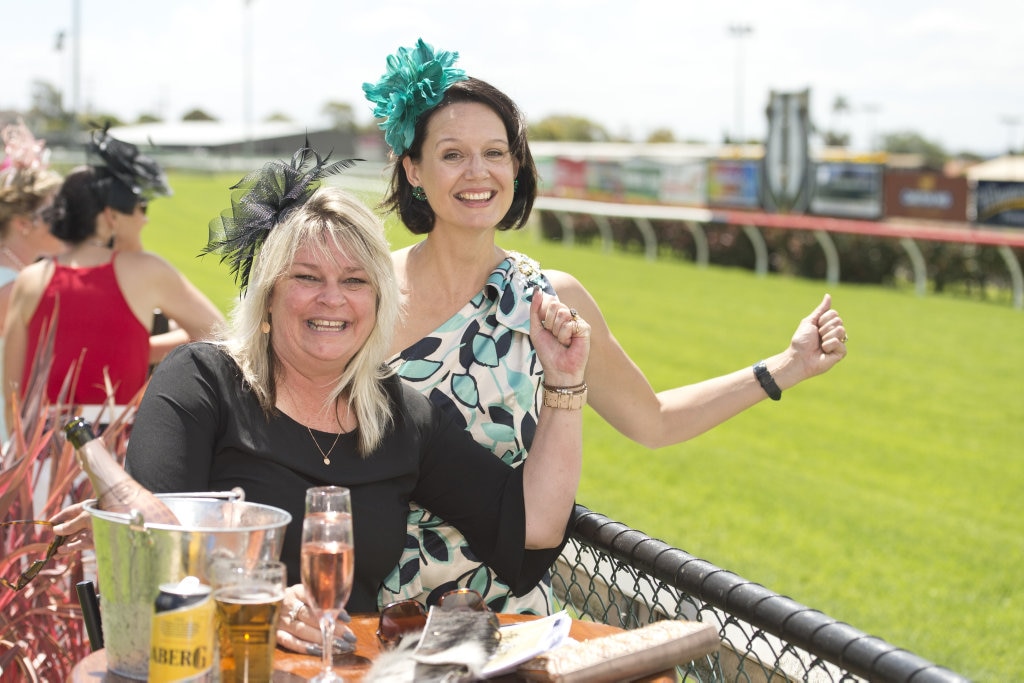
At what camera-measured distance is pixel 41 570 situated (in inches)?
124

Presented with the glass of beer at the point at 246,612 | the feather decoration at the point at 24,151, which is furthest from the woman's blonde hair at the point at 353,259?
the feather decoration at the point at 24,151

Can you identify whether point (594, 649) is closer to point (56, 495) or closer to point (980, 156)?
point (56, 495)

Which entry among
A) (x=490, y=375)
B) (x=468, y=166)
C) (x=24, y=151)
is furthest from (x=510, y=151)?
(x=24, y=151)

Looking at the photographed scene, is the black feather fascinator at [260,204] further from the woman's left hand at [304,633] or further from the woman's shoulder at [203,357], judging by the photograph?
the woman's left hand at [304,633]

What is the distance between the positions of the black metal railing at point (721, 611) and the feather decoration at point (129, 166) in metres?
2.96

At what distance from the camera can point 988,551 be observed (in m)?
7.13

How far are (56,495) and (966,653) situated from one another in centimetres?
418

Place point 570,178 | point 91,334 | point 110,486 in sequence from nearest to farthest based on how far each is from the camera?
1. point 110,486
2. point 91,334
3. point 570,178

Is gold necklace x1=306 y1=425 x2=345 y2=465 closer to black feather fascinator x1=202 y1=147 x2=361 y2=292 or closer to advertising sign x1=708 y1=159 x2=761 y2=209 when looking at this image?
black feather fascinator x1=202 y1=147 x2=361 y2=292

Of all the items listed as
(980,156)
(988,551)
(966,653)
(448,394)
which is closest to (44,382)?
(448,394)

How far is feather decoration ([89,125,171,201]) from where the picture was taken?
5.49 m

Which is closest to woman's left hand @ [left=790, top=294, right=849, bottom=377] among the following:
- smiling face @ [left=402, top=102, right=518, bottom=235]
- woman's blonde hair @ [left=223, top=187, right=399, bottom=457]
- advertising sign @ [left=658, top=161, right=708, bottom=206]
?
smiling face @ [left=402, top=102, right=518, bottom=235]

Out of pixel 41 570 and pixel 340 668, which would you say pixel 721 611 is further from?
pixel 41 570

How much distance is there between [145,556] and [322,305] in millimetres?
968
